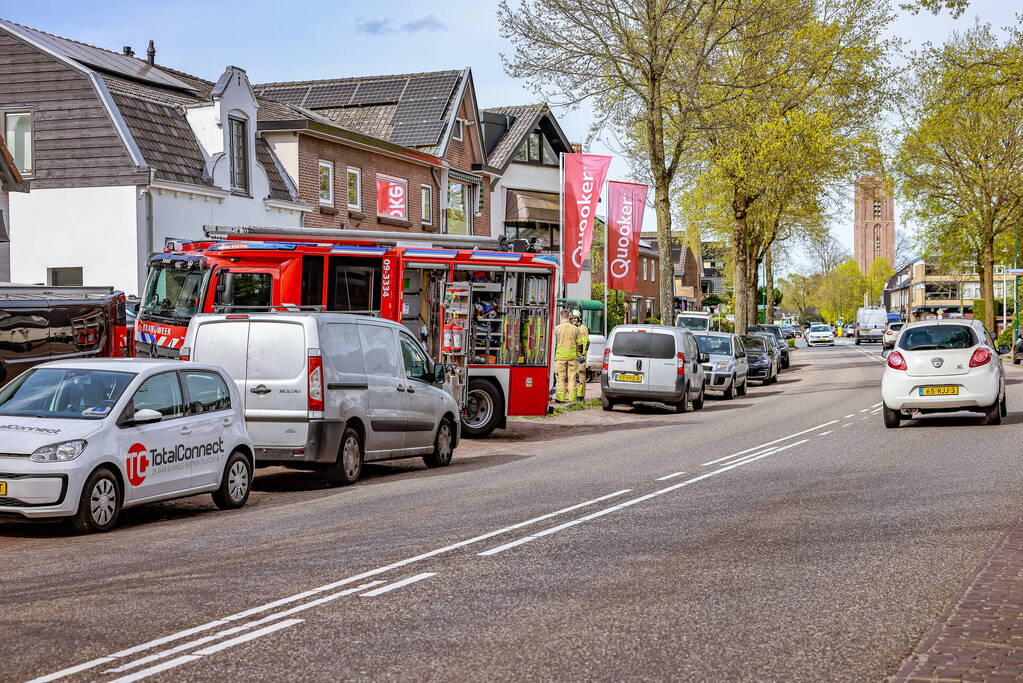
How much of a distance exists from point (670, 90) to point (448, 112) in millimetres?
9916

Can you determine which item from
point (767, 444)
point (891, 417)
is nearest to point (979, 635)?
point (767, 444)

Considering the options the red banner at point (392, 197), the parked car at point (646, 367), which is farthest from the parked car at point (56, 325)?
the red banner at point (392, 197)

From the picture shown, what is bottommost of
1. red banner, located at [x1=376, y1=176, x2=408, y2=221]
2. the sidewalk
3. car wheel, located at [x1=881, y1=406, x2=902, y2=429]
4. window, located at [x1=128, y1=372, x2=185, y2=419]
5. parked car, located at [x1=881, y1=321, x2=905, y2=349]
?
the sidewalk

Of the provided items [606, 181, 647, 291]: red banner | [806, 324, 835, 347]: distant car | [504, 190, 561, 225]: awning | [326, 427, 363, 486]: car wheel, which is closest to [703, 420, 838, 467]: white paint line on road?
[326, 427, 363, 486]: car wheel

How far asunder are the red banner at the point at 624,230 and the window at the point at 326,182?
7454 mm

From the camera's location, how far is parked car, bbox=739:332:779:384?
38.9m

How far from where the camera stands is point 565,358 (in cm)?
2641

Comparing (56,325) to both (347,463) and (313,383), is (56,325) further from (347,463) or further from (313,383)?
(347,463)

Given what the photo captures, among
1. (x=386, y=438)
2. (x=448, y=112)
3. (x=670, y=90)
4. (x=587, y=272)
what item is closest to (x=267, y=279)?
(x=386, y=438)

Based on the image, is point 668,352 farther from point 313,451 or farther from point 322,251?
point 313,451

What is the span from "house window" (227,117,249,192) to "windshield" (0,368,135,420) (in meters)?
18.1

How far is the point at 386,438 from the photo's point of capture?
14.6m

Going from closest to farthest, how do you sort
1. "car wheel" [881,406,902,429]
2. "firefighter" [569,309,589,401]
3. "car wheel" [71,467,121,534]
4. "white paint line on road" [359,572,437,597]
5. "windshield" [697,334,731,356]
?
"white paint line on road" [359,572,437,597] < "car wheel" [71,467,121,534] < "car wheel" [881,406,902,429] < "firefighter" [569,309,589,401] < "windshield" [697,334,731,356]

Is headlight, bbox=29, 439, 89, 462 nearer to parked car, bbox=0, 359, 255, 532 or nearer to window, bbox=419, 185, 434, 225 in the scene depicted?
parked car, bbox=0, 359, 255, 532
